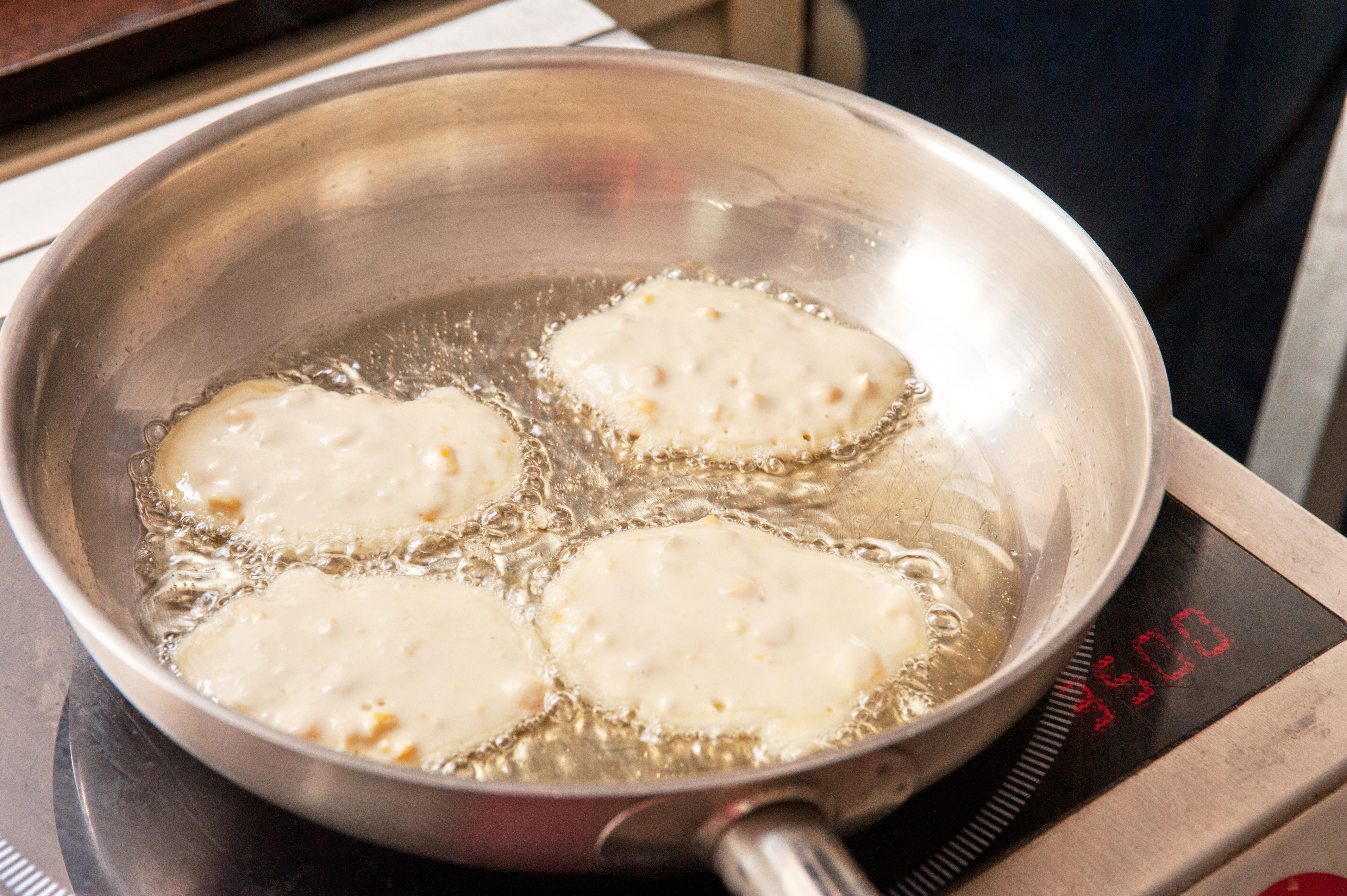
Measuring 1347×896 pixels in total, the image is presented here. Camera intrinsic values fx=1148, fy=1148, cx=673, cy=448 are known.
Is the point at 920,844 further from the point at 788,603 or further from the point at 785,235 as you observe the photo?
the point at 785,235

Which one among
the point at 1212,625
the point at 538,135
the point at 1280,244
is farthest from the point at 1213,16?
the point at 1212,625

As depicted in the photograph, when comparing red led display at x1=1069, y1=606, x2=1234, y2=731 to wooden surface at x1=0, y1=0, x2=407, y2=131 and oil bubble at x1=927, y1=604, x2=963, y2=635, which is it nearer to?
oil bubble at x1=927, y1=604, x2=963, y2=635

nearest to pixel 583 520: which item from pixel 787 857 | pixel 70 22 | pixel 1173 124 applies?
pixel 787 857

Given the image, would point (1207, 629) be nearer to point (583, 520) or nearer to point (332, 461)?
point (583, 520)

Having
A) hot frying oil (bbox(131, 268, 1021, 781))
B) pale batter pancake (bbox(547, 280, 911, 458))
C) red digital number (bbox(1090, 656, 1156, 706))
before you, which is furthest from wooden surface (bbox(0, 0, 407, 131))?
red digital number (bbox(1090, 656, 1156, 706))

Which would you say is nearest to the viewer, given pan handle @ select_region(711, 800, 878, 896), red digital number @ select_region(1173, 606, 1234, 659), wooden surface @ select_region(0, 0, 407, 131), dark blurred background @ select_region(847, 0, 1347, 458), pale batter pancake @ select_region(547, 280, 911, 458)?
pan handle @ select_region(711, 800, 878, 896)

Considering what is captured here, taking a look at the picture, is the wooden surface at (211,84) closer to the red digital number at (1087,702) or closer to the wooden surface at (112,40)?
the wooden surface at (112,40)

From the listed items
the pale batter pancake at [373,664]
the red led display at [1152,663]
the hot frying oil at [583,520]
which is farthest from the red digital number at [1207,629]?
the pale batter pancake at [373,664]
